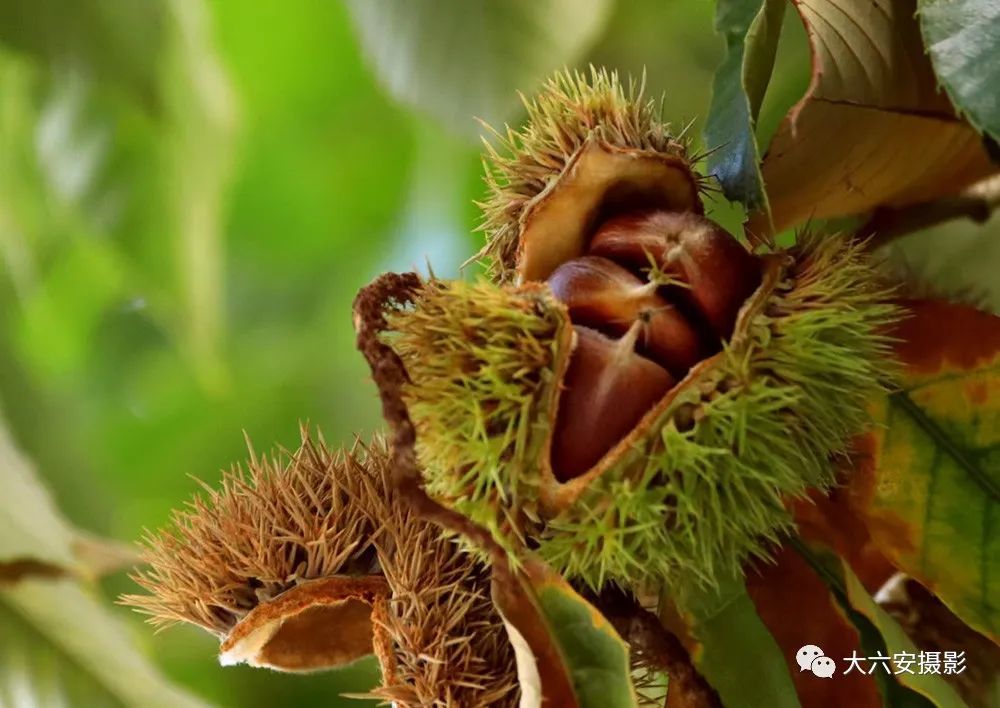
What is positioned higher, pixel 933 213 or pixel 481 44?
pixel 481 44

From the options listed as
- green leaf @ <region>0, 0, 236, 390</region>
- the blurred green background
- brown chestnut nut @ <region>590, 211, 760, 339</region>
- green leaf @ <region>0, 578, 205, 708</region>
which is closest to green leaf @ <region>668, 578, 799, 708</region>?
brown chestnut nut @ <region>590, 211, 760, 339</region>

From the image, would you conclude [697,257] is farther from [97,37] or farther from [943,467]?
[97,37]

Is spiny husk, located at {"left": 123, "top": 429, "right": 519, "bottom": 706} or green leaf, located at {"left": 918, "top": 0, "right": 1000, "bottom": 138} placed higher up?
green leaf, located at {"left": 918, "top": 0, "right": 1000, "bottom": 138}

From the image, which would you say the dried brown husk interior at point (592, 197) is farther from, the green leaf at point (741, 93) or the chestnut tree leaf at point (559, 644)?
the chestnut tree leaf at point (559, 644)

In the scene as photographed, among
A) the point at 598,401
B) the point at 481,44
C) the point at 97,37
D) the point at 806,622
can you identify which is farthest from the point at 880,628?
the point at 97,37

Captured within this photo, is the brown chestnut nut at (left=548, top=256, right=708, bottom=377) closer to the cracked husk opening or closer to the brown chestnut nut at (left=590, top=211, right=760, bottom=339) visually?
the brown chestnut nut at (left=590, top=211, right=760, bottom=339)

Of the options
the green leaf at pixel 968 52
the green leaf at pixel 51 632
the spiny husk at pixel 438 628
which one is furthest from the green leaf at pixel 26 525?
the green leaf at pixel 968 52

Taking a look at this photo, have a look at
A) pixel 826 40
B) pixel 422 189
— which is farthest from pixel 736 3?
pixel 422 189

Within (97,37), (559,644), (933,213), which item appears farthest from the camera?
(97,37)
